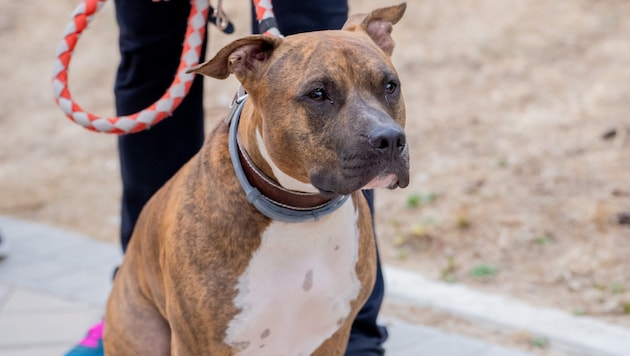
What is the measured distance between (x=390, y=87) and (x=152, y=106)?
103 centimetres

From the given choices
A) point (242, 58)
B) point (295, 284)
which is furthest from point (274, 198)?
point (242, 58)

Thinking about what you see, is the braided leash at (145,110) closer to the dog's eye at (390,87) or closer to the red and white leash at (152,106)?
the red and white leash at (152,106)

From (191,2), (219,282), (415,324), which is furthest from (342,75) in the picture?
(415,324)

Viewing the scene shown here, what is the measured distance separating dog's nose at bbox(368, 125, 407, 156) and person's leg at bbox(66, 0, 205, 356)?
1340 mm

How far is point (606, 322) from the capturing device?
396 centimetres

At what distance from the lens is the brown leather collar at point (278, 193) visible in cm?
266

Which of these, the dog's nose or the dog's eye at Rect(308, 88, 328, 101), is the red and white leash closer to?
the dog's eye at Rect(308, 88, 328, 101)

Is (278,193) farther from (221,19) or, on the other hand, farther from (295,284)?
(221,19)

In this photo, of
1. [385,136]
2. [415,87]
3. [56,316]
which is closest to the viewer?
[385,136]

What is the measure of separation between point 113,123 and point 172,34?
46 cm

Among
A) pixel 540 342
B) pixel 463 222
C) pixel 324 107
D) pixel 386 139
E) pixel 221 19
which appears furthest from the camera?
pixel 463 222

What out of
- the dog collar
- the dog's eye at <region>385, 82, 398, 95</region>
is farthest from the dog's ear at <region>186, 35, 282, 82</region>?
the dog's eye at <region>385, 82, 398, 95</region>

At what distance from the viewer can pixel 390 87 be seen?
260 centimetres

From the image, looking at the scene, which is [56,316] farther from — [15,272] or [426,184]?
[426,184]
